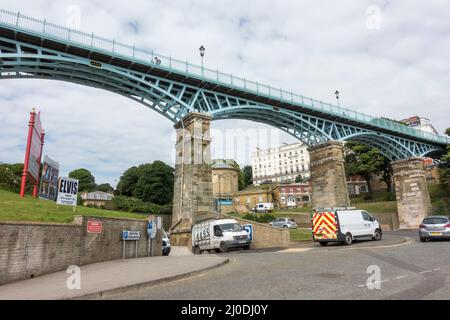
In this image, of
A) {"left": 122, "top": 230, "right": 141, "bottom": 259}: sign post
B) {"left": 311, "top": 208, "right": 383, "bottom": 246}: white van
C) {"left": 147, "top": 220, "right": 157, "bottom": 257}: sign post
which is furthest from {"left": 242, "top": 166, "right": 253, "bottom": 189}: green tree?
{"left": 122, "top": 230, "right": 141, "bottom": 259}: sign post

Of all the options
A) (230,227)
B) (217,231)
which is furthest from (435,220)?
(217,231)

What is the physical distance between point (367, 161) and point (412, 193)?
14642 millimetres

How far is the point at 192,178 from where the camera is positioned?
25.3 m

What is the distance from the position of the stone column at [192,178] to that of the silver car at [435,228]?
14.1 metres

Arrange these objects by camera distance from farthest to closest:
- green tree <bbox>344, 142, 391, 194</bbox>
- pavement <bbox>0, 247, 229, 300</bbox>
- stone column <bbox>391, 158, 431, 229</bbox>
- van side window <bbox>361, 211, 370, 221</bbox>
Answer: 1. green tree <bbox>344, 142, 391, 194</bbox>
2. stone column <bbox>391, 158, 431, 229</bbox>
3. van side window <bbox>361, 211, 370, 221</bbox>
4. pavement <bbox>0, 247, 229, 300</bbox>

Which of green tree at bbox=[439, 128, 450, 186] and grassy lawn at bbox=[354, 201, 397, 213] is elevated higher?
green tree at bbox=[439, 128, 450, 186]

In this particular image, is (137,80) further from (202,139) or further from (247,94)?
(247,94)

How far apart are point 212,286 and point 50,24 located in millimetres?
21490

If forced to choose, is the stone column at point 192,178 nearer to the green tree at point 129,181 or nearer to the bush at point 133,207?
the bush at point 133,207

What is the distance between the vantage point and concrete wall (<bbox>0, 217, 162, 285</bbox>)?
8742 millimetres

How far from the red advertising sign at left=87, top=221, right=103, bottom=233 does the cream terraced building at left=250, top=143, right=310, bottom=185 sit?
380ft

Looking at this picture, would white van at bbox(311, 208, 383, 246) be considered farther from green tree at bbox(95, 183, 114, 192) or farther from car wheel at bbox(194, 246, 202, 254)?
green tree at bbox(95, 183, 114, 192)

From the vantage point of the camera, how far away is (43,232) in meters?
9.97
